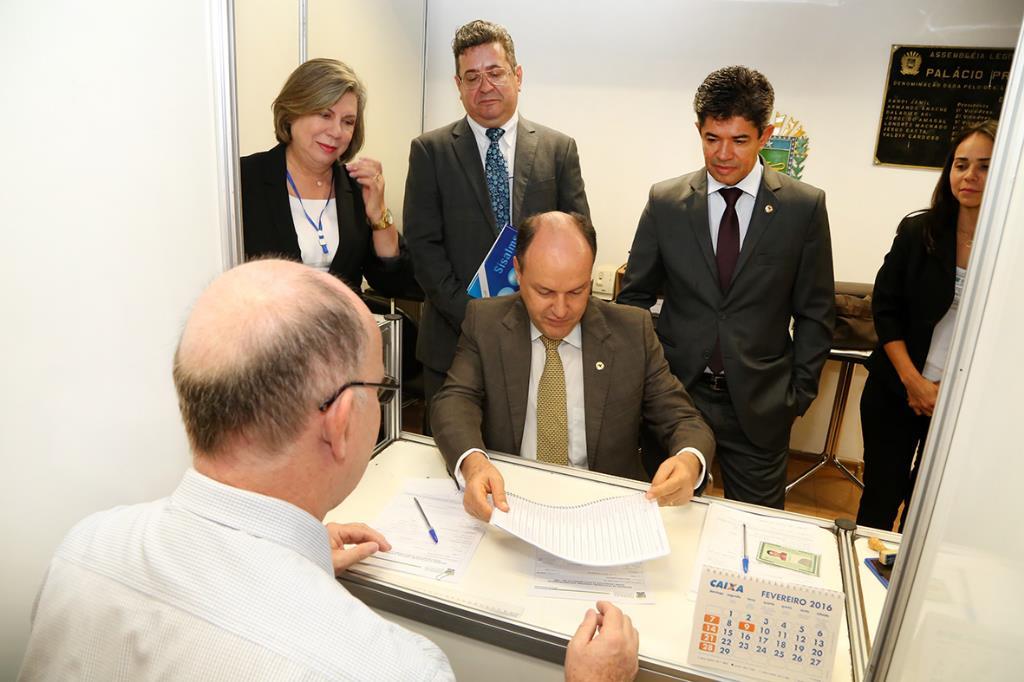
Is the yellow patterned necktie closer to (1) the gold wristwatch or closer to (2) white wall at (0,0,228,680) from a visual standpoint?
(1) the gold wristwatch

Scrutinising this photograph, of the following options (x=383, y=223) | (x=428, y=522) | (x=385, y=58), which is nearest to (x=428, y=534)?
(x=428, y=522)

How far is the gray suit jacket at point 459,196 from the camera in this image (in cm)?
227

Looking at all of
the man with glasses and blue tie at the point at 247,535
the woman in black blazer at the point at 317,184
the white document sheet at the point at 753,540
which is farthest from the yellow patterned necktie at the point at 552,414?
the man with glasses and blue tie at the point at 247,535

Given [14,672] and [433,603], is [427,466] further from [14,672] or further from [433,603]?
[14,672]

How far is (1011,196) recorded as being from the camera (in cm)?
74

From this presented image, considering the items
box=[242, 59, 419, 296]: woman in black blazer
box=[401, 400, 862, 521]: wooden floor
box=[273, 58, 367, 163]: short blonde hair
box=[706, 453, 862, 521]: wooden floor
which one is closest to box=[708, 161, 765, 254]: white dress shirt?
Answer: box=[242, 59, 419, 296]: woman in black blazer

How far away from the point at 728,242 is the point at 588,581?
3.80ft

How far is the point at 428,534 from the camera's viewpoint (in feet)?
4.40

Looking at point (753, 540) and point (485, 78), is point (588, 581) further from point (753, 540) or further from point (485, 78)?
point (485, 78)

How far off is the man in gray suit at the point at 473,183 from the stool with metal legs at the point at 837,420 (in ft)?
5.24

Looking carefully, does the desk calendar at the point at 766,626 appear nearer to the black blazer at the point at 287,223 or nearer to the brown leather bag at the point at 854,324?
the black blazer at the point at 287,223

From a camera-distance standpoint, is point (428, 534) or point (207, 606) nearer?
point (207, 606)

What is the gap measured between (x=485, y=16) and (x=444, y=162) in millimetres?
1931

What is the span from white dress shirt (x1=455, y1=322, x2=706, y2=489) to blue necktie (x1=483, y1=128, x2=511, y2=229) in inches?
26.7
